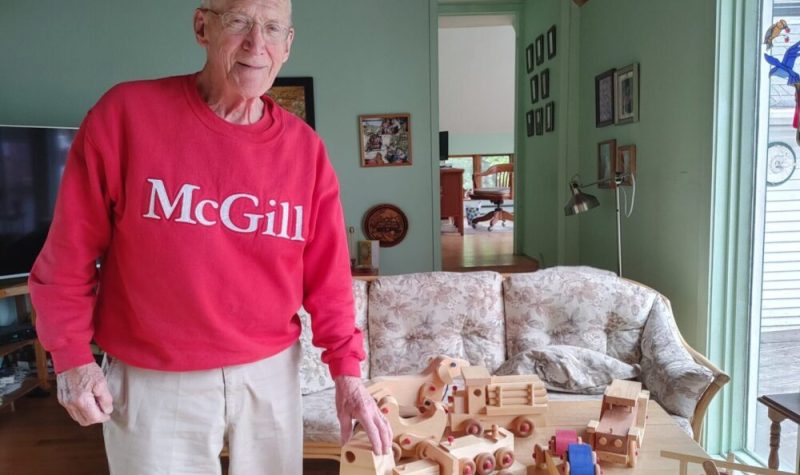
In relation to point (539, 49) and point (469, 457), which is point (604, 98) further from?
point (469, 457)

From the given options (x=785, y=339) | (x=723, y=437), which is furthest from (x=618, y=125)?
(x=723, y=437)

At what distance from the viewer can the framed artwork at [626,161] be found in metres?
3.03

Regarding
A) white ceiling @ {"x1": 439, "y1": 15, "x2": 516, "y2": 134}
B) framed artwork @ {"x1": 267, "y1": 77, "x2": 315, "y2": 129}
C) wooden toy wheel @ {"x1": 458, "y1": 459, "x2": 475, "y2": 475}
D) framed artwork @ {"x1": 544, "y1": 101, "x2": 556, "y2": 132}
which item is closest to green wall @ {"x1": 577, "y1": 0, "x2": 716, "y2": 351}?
framed artwork @ {"x1": 544, "y1": 101, "x2": 556, "y2": 132}

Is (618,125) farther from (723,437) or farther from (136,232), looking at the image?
(136,232)

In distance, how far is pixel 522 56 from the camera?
16.9 ft

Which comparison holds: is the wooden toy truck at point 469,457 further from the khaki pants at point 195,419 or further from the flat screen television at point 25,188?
the flat screen television at point 25,188

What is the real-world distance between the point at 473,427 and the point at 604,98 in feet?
8.51

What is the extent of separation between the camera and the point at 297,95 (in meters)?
3.82

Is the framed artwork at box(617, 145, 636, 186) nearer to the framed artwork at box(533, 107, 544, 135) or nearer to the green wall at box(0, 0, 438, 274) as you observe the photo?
the green wall at box(0, 0, 438, 274)

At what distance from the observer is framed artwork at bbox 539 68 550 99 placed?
4402 millimetres

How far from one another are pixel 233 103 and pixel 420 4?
3142 mm

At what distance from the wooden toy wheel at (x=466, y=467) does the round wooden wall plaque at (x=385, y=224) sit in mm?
2785

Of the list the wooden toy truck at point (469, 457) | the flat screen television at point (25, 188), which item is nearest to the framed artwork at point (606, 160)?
the wooden toy truck at point (469, 457)

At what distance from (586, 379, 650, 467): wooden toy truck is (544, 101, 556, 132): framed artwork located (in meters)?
3.10
